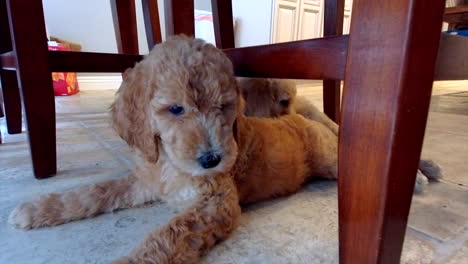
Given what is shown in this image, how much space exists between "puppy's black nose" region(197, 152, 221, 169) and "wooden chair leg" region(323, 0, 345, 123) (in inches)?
43.3

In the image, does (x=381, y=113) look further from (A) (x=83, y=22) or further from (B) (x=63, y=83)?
(A) (x=83, y=22)

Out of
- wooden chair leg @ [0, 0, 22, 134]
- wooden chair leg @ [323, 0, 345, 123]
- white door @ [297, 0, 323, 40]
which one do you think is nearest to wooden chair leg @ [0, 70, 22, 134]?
wooden chair leg @ [0, 0, 22, 134]

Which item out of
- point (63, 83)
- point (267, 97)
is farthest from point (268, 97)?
point (63, 83)

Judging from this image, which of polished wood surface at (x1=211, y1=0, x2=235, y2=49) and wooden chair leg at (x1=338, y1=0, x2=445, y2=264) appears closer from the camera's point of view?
wooden chair leg at (x1=338, y1=0, x2=445, y2=264)

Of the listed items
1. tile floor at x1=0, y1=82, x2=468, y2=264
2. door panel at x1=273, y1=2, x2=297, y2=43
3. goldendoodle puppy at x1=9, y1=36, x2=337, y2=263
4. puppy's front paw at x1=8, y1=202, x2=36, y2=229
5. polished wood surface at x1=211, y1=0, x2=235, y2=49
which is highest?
door panel at x1=273, y1=2, x2=297, y2=43

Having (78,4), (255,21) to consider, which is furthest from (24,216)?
(255,21)

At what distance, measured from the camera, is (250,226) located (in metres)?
0.86

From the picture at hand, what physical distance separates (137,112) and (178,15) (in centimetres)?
65

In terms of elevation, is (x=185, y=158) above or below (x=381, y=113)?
below

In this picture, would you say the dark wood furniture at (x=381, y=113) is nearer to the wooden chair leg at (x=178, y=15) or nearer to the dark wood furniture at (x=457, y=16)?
the wooden chair leg at (x=178, y=15)

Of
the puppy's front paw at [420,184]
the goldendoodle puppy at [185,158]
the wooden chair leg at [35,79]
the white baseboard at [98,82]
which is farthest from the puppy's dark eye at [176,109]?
the white baseboard at [98,82]

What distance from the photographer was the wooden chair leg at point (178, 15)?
1320 mm

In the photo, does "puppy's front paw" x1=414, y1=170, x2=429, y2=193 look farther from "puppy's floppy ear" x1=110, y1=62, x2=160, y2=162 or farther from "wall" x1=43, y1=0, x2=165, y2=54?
"wall" x1=43, y1=0, x2=165, y2=54

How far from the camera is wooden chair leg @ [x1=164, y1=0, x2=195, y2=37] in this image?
1.32m
